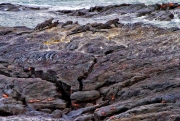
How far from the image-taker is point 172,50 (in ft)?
70.7

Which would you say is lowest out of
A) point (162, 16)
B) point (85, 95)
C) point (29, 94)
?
point (162, 16)

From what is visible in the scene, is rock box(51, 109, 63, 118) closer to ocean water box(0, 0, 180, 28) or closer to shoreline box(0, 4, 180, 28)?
ocean water box(0, 0, 180, 28)

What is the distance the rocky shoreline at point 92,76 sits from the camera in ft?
51.3

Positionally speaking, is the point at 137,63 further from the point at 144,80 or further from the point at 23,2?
the point at 23,2

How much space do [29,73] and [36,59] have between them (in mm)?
1501

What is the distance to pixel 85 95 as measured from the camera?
18500mm

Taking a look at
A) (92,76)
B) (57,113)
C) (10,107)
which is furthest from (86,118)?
(92,76)

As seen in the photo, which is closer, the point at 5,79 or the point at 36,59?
the point at 5,79

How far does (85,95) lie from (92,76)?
5.76 feet

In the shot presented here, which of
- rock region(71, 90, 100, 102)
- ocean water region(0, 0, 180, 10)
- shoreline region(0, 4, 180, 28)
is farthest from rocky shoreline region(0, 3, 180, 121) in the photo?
ocean water region(0, 0, 180, 10)

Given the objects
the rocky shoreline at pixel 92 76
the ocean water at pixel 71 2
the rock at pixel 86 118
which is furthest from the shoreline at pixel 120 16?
the rock at pixel 86 118

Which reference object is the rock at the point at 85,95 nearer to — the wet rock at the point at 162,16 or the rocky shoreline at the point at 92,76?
the rocky shoreline at the point at 92,76

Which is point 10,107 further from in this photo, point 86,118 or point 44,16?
point 44,16

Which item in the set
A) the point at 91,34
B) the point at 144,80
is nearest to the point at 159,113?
the point at 144,80
